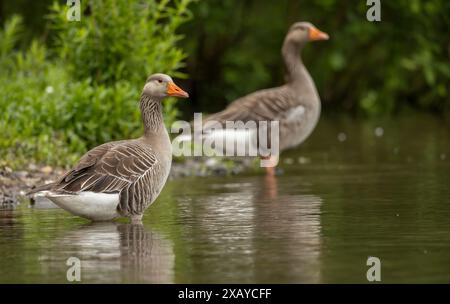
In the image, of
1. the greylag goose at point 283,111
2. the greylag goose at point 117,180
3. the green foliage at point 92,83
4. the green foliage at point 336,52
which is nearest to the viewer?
the greylag goose at point 117,180

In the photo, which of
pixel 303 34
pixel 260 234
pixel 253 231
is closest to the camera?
pixel 260 234

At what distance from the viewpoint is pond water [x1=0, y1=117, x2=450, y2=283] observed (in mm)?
8391

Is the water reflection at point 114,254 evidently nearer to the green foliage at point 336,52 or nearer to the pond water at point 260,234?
the pond water at point 260,234

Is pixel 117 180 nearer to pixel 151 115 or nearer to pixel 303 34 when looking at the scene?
pixel 151 115

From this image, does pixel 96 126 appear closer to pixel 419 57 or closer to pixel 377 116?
pixel 419 57

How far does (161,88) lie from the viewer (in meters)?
12.2

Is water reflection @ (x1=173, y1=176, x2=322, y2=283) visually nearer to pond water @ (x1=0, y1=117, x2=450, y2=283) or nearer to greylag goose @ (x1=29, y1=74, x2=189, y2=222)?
pond water @ (x1=0, y1=117, x2=450, y2=283)

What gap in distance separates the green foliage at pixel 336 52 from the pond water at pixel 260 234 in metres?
14.3

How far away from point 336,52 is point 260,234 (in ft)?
67.7

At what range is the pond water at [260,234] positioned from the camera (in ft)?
27.5

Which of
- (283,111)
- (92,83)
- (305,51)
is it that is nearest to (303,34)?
(283,111)

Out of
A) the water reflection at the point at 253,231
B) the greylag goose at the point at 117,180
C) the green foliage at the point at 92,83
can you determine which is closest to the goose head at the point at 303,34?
the green foliage at the point at 92,83

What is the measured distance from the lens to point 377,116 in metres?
32.2

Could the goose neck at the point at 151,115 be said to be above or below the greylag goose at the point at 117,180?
above
